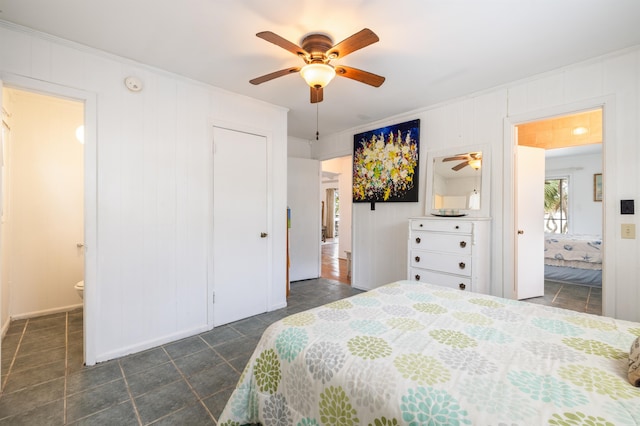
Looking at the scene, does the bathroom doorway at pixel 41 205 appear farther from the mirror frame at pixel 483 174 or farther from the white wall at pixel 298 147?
the mirror frame at pixel 483 174

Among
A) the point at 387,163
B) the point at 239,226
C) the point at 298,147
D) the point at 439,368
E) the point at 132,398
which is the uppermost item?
the point at 298,147

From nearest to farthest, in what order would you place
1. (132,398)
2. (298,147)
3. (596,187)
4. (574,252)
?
1. (132,398)
2. (574,252)
3. (298,147)
4. (596,187)

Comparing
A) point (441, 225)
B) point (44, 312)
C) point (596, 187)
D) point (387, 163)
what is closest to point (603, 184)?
point (441, 225)

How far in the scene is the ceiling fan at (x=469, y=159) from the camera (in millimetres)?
3012

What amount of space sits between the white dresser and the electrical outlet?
36.7 inches

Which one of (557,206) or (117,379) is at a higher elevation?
(557,206)

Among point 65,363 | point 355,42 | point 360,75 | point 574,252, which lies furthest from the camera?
point 574,252

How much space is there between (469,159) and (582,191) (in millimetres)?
5639

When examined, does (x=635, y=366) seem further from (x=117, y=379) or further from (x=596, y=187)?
(x=596, y=187)

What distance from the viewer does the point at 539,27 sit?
1896mm

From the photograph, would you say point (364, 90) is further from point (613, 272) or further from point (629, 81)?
point (613, 272)

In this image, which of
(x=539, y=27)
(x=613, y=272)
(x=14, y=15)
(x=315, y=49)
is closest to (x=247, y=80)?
(x=315, y=49)

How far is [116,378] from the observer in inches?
79.4

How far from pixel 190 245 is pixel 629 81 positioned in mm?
3967
